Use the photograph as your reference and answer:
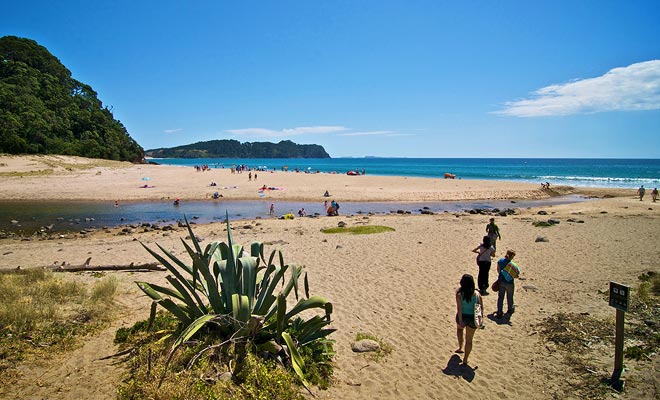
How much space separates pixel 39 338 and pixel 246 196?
29.8 meters

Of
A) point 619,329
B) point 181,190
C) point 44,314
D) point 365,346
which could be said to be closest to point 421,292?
point 365,346

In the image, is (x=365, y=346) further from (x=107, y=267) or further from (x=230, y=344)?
(x=107, y=267)

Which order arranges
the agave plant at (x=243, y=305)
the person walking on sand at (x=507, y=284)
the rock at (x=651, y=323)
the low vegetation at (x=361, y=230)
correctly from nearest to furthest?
the agave plant at (x=243, y=305) < the rock at (x=651, y=323) < the person walking on sand at (x=507, y=284) < the low vegetation at (x=361, y=230)

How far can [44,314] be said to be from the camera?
18.6 ft

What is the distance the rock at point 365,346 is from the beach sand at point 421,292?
0.39ft

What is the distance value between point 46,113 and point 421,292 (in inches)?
2978

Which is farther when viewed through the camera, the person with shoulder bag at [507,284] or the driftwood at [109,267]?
the driftwood at [109,267]

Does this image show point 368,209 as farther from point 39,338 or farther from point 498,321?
point 39,338

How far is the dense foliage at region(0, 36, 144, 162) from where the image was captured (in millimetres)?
51781

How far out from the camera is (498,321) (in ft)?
23.7

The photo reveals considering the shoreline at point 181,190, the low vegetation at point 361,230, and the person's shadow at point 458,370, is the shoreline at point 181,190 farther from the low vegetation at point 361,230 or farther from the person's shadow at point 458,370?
the person's shadow at point 458,370


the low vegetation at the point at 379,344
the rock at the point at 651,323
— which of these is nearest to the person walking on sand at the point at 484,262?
the rock at the point at 651,323

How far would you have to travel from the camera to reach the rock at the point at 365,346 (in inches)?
231

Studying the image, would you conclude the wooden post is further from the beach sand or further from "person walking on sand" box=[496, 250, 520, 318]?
"person walking on sand" box=[496, 250, 520, 318]
